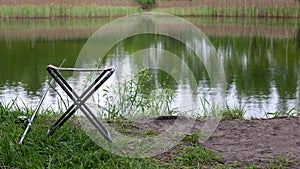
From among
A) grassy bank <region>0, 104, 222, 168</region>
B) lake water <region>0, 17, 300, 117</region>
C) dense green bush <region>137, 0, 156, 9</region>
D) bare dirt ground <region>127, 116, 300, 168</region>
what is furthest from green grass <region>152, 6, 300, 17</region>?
grassy bank <region>0, 104, 222, 168</region>

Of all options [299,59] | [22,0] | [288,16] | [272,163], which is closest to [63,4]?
[22,0]

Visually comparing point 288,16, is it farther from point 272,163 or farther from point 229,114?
point 272,163

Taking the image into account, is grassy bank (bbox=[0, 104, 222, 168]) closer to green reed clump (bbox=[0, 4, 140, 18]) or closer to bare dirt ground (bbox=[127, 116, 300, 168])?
Answer: bare dirt ground (bbox=[127, 116, 300, 168])

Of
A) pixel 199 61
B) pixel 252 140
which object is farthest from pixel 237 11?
pixel 252 140

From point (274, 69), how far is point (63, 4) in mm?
11241

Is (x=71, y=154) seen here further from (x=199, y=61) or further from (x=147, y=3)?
(x=147, y=3)

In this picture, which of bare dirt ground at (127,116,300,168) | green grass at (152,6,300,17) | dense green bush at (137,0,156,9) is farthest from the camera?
dense green bush at (137,0,156,9)

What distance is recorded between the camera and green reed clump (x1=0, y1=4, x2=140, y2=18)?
57.3 ft

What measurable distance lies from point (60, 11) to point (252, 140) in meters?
16.0

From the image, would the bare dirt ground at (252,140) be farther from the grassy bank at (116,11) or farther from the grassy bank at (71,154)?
the grassy bank at (116,11)

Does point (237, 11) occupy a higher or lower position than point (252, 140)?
higher

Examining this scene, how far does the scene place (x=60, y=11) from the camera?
59.7ft

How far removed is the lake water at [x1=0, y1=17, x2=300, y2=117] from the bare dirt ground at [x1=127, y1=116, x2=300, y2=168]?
1.71 meters

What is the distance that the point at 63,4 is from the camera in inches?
706
